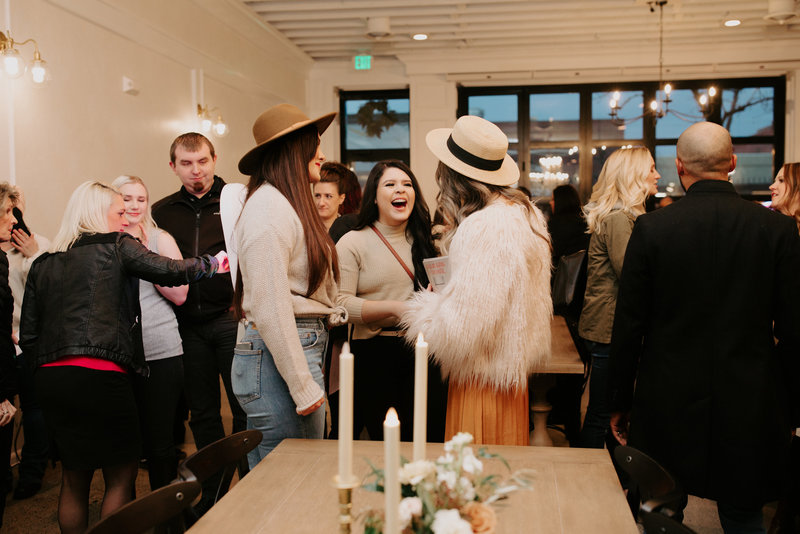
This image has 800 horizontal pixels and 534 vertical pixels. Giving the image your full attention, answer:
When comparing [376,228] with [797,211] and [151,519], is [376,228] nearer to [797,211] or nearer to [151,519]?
[151,519]

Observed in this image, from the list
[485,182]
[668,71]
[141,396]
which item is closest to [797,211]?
[485,182]

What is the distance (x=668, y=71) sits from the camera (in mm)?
8617

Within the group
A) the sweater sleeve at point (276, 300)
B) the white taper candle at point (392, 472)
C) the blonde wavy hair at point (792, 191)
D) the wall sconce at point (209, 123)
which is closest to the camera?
the white taper candle at point (392, 472)

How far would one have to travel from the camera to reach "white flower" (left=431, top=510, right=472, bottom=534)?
0.78 m

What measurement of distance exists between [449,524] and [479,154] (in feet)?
5.29

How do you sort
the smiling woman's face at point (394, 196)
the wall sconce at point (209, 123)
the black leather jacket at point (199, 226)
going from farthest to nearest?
the wall sconce at point (209, 123), the black leather jacket at point (199, 226), the smiling woman's face at point (394, 196)

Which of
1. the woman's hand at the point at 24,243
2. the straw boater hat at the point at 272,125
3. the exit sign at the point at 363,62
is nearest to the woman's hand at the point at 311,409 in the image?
the straw boater hat at the point at 272,125

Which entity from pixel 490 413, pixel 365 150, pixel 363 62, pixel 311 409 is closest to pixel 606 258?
pixel 490 413

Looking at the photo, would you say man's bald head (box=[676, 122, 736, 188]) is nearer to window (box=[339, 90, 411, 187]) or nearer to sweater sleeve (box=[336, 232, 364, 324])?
sweater sleeve (box=[336, 232, 364, 324])

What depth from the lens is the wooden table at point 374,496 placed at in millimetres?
1308

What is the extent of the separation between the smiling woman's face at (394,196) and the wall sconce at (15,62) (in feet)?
7.05

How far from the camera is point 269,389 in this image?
1.82 metres

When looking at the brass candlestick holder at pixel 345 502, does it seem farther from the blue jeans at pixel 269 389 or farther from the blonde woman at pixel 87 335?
the blonde woman at pixel 87 335

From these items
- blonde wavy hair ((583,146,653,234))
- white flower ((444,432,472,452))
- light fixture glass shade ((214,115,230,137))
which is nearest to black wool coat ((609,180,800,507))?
blonde wavy hair ((583,146,653,234))
